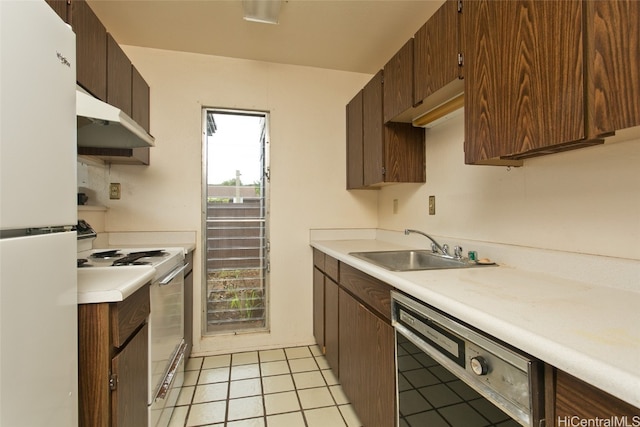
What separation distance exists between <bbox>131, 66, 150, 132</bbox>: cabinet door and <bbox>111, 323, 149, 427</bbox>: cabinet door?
1534 mm

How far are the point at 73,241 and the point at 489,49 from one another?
1.49 meters

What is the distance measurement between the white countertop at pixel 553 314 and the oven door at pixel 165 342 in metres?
1.05

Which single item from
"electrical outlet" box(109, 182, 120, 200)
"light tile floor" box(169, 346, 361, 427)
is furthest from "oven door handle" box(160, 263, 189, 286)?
"electrical outlet" box(109, 182, 120, 200)

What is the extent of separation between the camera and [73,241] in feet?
2.65

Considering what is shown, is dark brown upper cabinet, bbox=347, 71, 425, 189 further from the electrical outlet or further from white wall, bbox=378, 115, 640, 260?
the electrical outlet

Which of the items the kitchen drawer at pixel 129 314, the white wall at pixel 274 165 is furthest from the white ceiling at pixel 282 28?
the kitchen drawer at pixel 129 314

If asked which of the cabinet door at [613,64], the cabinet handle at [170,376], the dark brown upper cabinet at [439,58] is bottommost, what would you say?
the cabinet handle at [170,376]

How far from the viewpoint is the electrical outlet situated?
7.43 ft

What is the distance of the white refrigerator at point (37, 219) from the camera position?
57 cm

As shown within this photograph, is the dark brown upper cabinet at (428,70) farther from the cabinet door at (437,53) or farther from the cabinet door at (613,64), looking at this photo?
the cabinet door at (613,64)

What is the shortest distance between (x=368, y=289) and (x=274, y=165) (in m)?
1.54

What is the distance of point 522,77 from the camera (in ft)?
3.13

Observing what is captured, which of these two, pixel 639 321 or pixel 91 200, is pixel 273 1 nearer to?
pixel 91 200

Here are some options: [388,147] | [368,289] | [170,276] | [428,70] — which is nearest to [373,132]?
[388,147]
